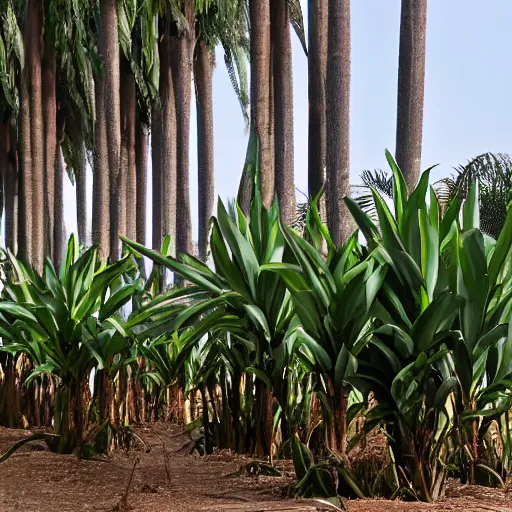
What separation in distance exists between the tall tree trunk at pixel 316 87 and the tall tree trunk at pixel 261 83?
16.4 inches

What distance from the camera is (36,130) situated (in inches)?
513

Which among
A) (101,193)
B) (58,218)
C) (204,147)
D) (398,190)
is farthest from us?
(58,218)

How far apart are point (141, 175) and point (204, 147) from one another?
20.2 feet

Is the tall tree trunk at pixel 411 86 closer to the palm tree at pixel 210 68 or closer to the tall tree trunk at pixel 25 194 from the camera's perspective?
the palm tree at pixel 210 68

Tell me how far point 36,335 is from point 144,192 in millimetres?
14738

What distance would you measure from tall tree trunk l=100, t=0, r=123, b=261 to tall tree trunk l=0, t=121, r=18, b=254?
1299 cm

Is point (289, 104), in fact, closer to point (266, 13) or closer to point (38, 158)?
point (266, 13)

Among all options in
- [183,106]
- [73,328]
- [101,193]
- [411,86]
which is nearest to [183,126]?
[183,106]

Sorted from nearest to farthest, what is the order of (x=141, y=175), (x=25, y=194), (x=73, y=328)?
(x=73, y=328), (x=25, y=194), (x=141, y=175)

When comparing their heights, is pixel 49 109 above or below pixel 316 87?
above

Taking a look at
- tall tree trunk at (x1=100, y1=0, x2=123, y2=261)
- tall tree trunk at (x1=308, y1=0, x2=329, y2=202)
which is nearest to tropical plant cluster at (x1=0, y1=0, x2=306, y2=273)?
tall tree trunk at (x1=100, y1=0, x2=123, y2=261)

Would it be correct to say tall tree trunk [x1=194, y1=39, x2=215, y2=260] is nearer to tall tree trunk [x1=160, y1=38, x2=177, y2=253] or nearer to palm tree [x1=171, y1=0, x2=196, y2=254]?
palm tree [x1=171, y1=0, x2=196, y2=254]

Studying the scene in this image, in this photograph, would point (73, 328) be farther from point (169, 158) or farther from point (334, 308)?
point (169, 158)

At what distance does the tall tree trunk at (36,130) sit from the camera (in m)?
12.3
